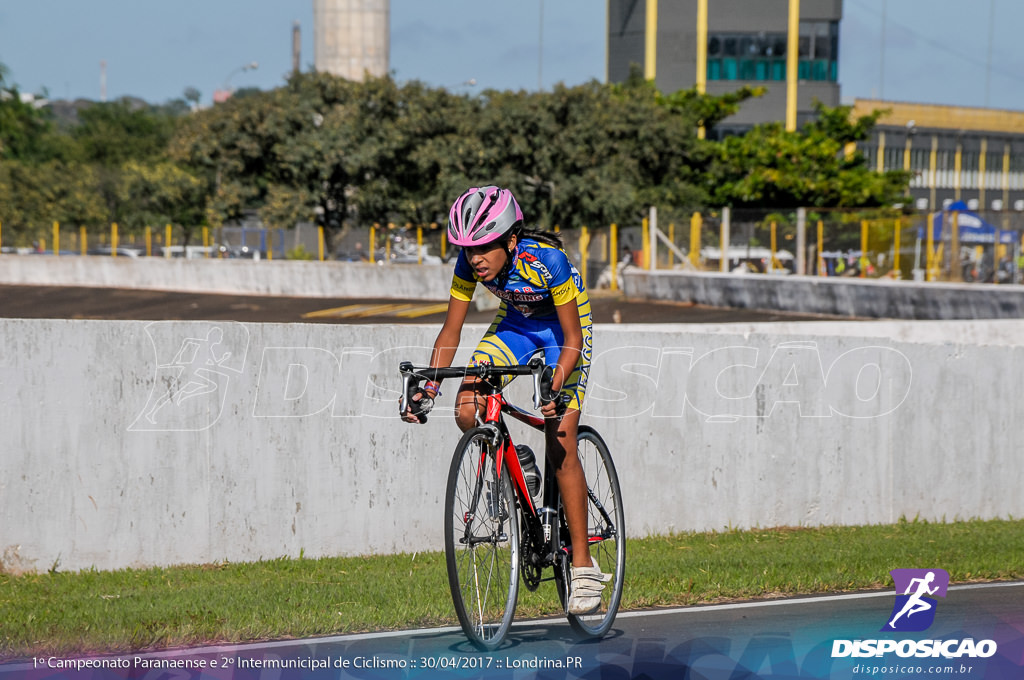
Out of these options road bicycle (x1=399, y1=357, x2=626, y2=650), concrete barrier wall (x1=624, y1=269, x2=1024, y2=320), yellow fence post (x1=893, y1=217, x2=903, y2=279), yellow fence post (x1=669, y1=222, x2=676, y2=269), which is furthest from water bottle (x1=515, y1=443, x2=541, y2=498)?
yellow fence post (x1=669, y1=222, x2=676, y2=269)

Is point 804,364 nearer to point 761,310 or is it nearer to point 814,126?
point 761,310

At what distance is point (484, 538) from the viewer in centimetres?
527

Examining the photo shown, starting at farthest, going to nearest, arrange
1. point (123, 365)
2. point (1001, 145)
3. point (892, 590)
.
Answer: point (1001, 145)
point (123, 365)
point (892, 590)

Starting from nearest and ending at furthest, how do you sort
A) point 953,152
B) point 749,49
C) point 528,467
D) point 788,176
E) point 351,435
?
point 528,467 < point 351,435 < point 788,176 < point 749,49 < point 953,152

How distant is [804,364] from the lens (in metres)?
9.60

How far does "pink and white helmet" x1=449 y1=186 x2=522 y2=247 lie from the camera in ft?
17.0

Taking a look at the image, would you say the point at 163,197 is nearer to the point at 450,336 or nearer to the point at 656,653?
the point at 450,336

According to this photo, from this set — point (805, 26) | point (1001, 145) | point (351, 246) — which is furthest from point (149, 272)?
point (1001, 145)

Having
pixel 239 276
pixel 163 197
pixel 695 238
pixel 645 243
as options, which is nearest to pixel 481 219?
pixel 695 238

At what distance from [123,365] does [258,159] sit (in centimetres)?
4086

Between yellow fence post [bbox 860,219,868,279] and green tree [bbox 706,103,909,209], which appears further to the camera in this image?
green tree [bbox 706,103,909,209]

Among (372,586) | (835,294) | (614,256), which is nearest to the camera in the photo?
(372,586)

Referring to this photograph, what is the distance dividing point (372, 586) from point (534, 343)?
80.5 inches

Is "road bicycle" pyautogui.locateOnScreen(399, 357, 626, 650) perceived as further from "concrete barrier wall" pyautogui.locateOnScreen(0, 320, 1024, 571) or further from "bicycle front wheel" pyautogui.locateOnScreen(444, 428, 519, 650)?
"concrete barrier wall" pyautogui.locateOnScreen(0, 320, 1024, 571)
